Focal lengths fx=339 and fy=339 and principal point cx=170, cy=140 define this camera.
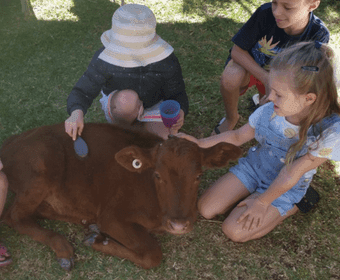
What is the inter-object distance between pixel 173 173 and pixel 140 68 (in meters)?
1.46

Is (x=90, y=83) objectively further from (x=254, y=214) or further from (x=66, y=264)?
(x=254, y=214)

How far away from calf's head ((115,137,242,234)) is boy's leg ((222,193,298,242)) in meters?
0.64

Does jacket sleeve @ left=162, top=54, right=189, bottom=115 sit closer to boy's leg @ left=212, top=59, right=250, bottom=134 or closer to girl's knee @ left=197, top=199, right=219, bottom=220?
boy's leg @ left=212, top=59, right=250, bottom=134

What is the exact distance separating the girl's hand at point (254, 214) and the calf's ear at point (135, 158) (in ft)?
3.48

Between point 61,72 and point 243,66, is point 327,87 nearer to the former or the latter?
point 243,66

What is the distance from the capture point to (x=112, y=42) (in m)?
3.45

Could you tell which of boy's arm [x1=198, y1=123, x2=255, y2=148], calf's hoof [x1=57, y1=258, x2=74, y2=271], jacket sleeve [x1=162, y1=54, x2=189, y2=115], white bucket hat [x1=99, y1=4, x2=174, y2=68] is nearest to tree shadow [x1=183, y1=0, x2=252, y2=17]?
jacket sleeve [x1=162, y1=54, x2=189, y2=115]

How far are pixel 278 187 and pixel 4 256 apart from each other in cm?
260

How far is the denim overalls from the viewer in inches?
126

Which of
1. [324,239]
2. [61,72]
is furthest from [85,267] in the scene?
[61,72]

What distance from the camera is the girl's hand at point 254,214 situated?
10.5ft

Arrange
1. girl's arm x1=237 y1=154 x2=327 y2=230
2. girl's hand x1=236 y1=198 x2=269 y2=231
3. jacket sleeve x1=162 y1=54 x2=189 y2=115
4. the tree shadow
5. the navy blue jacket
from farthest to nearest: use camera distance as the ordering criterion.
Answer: the tree shadow < jacket sleeve x1=162 y1=54 x2=189 y2=115 < the navy blue jacket < girl's hand x1=236 y1=198 x2=269 y2=231 < girl's arm x1=237 y1=154 x2=327 y2=230

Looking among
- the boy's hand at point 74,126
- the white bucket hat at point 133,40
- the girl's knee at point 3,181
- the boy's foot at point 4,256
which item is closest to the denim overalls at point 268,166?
the white bucket hat at point 133,40

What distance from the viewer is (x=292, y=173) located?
298 centimetres
